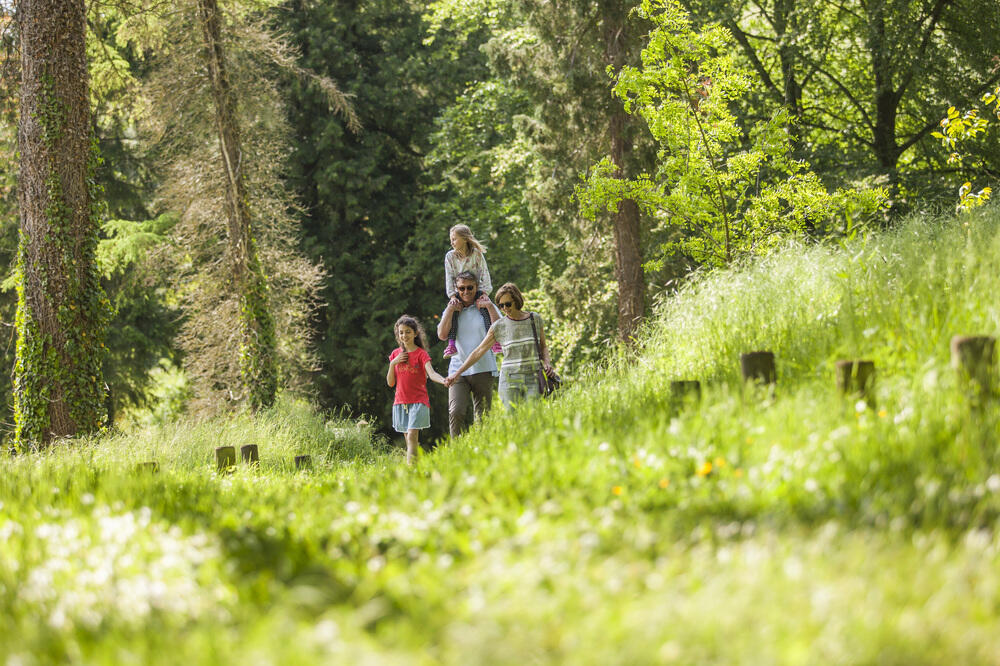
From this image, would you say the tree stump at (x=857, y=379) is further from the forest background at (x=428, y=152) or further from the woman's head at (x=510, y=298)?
the forest background at (x=428, y=152)

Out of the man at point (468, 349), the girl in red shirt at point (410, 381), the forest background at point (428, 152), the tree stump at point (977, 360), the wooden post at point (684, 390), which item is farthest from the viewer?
the forest background at point (428, 152)

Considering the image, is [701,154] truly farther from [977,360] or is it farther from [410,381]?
[977,360]

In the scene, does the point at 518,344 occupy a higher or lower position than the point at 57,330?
lower

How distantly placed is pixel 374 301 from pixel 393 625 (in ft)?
71.1

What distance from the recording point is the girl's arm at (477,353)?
27.5ft

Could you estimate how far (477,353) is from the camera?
28.2 feet

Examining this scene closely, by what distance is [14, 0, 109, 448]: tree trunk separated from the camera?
33.0ft

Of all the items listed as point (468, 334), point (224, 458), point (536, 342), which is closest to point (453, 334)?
point (468, 334)

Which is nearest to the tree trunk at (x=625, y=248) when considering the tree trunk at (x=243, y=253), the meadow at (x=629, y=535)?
the tree trunk at (x=243, y=253)

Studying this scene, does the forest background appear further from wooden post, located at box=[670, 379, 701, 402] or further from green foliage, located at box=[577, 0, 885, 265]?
wooden post, located at box=[670, 379, 701, 402]

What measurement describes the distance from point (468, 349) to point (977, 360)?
5.50 m

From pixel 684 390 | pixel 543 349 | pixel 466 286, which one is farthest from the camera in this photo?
pixel 466 286

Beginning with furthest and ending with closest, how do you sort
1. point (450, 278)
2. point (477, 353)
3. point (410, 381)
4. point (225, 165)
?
point (225, 165), point (410, 381), point (450, 278), point (477, 353)

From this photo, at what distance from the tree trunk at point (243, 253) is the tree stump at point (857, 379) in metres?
12.2
